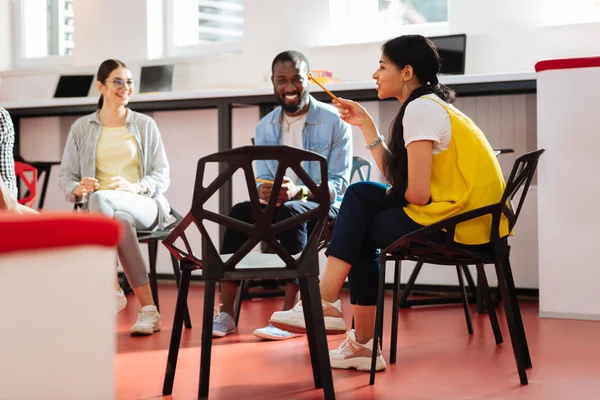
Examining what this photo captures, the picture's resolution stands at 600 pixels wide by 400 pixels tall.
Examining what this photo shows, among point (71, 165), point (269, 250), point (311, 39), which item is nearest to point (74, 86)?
point (311, 39)

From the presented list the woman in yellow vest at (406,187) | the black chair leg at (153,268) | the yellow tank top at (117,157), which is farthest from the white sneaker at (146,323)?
the woman in yellow vest at (406,187)

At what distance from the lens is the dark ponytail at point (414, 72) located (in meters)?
2.34

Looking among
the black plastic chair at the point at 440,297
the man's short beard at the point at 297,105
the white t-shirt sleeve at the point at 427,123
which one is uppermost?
the man's short beard at the point at 297,105

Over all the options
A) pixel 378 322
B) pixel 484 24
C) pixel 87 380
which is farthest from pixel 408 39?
pixel 484 24

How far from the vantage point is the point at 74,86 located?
16.8ft

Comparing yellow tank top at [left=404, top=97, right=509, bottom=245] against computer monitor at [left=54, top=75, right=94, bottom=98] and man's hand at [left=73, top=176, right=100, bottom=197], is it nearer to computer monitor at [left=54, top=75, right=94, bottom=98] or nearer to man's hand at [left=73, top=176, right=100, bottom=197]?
man's hand at [left=73, top=176, right=100, bottom=197]

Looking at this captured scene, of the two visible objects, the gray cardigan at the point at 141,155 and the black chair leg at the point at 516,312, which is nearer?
the black chair leg at the point at 516,312

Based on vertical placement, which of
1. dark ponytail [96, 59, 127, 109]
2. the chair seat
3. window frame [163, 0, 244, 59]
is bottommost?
the chair seat

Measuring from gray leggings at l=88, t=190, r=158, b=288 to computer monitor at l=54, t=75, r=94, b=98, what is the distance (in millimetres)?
2011

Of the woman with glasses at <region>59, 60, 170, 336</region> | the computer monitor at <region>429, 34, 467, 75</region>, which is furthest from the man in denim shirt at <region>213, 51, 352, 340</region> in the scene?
the computer monitor at <region>429, 34, 467, 75</region>

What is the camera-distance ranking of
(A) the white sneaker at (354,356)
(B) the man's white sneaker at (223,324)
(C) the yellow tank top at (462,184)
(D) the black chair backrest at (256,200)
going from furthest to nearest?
(B) the man's white sneaker at (223,324) < (A) the white sneaker at (354,356) < (C) the yellow tank top at (462,184) < (D) the black chair backrest at (256,200)

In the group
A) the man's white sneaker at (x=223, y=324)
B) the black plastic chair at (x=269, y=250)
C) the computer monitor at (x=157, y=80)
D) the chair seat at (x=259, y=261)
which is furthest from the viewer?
the computer monitor at (x=157, y=80)

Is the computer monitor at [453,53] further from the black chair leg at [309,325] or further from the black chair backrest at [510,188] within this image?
the black chair leg at [309,325]

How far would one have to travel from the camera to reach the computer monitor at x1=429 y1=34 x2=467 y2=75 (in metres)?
4.18
